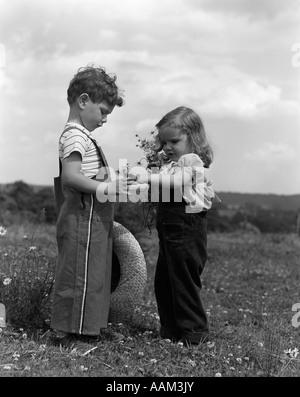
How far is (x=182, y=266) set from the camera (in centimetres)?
478

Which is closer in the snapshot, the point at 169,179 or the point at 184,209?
the point at 169,179

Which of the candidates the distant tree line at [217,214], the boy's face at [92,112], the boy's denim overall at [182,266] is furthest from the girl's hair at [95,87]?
the distant tree line at [217,214]

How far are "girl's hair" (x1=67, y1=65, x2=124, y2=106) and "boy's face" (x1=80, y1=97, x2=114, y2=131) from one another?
1.2 inches

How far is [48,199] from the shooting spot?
18.5 m

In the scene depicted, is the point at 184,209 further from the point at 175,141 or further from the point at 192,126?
the point at 192,126

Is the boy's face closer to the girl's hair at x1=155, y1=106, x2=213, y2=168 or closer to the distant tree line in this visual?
the girl's hair at x1=155, y1=106, x2=213, y2=168

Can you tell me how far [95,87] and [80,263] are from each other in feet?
4.21

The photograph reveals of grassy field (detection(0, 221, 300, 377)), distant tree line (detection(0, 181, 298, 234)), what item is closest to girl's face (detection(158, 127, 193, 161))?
grassy field (detection(0, 221, 300, 377))

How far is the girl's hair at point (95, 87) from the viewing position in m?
4.72

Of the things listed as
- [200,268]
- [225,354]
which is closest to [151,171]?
[200,268]

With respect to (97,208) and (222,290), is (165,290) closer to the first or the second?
(97,208)

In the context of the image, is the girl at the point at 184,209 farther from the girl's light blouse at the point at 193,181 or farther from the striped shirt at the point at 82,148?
the striped shirt at the point at 82,148

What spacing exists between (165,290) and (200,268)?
0.36 metres

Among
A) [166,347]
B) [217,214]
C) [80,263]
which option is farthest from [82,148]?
[217,214]
